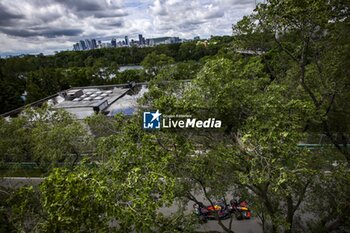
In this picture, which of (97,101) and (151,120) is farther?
(97,101)

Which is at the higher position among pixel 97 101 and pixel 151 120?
pixel 151 120

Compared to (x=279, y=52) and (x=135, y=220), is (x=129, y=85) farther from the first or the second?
(x=135, y=220)

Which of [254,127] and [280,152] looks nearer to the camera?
[280,152]

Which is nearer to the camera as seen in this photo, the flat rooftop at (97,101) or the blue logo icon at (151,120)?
the blue logo icon at (151,120)

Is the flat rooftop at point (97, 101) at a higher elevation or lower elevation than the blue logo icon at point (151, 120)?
lower

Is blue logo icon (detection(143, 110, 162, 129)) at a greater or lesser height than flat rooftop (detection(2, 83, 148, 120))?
greater

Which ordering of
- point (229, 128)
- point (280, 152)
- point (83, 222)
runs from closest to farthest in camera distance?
point (83, 222) → point (280, 152) → point (229, 128)

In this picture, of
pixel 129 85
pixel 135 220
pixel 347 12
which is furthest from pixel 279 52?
pixel 129 85

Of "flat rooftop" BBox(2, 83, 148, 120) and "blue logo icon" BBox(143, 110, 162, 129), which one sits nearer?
"blue logo icon" BBox(143, 110, 162, 129)
